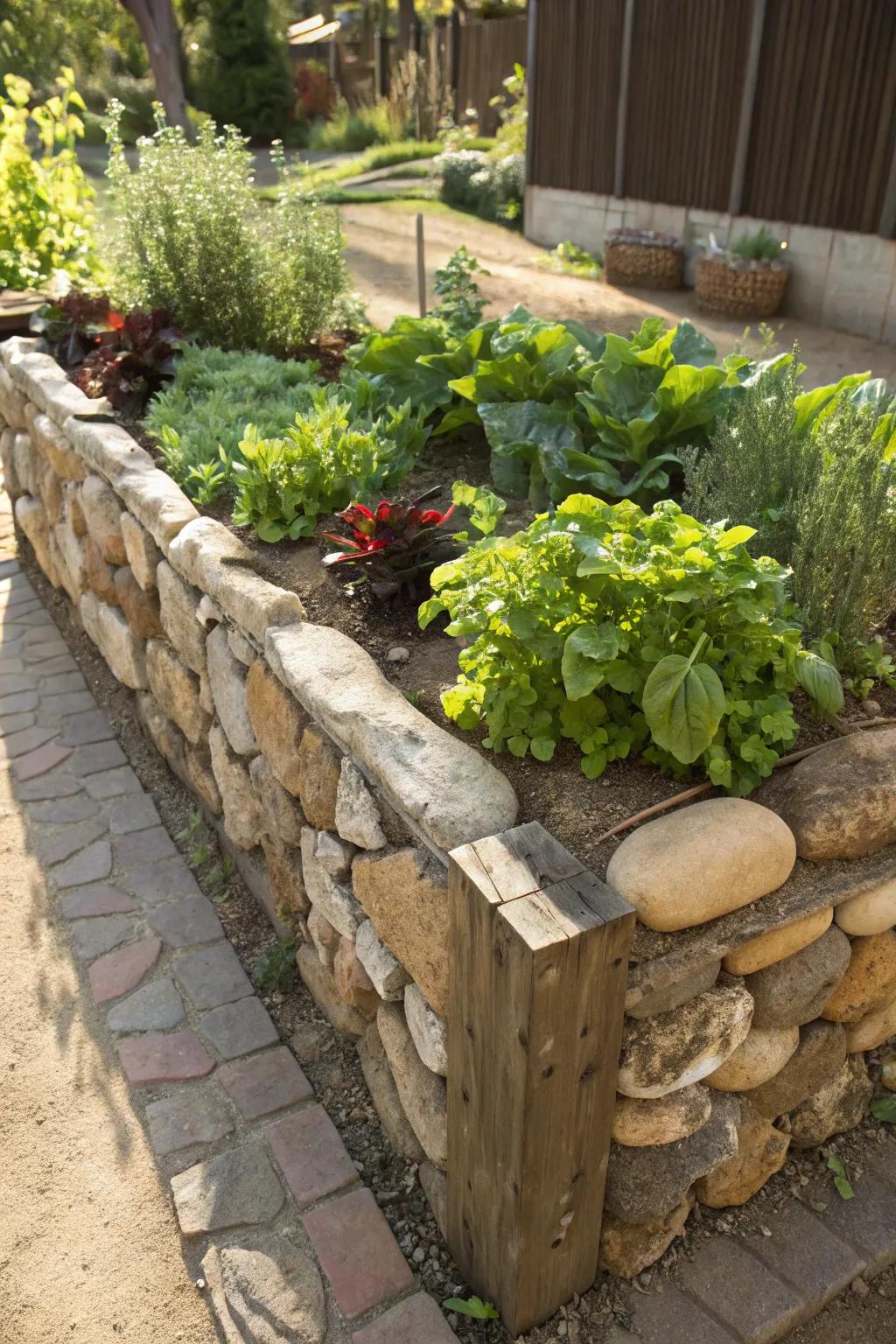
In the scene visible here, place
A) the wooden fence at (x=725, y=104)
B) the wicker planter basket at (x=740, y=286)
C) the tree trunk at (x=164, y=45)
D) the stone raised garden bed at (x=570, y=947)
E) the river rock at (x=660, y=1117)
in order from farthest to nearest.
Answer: the tree trunk at (x=164, y=45)
the wicker planter basket at (x=740, y=286)
the wooden fence at (x=725, y=104)
the river rock at (x=660, y=1117)
the stone raised garden bed at (x=570, y=947)

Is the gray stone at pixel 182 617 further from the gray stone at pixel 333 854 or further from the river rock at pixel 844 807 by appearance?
the river rock at pixel 844 807

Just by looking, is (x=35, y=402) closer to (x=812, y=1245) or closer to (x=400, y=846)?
(x=400, y=846)

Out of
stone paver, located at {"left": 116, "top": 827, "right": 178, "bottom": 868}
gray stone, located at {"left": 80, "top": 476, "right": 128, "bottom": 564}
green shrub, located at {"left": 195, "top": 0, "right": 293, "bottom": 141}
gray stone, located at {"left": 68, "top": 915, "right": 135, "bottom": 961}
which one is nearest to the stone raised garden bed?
gray stone, located at {"left": 68, "top": 915, "right": 135, "bottom": 961}

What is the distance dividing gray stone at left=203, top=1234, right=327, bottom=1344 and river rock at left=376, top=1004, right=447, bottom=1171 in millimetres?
342

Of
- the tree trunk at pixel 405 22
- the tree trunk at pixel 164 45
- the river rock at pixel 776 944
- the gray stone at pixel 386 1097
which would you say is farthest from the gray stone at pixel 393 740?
the tree trunk at pixel 405 22

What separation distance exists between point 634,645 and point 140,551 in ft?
6.52

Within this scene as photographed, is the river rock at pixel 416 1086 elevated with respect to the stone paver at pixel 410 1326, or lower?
elevated

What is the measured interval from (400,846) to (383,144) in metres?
18.0

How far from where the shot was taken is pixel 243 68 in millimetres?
20938

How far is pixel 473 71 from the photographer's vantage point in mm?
16547

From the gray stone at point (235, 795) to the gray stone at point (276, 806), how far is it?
0.25 feet

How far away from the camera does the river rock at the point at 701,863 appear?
5.91ft

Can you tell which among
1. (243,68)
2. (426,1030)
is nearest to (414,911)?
(426,1030)

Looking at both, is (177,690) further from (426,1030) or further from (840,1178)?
(840,1178)
